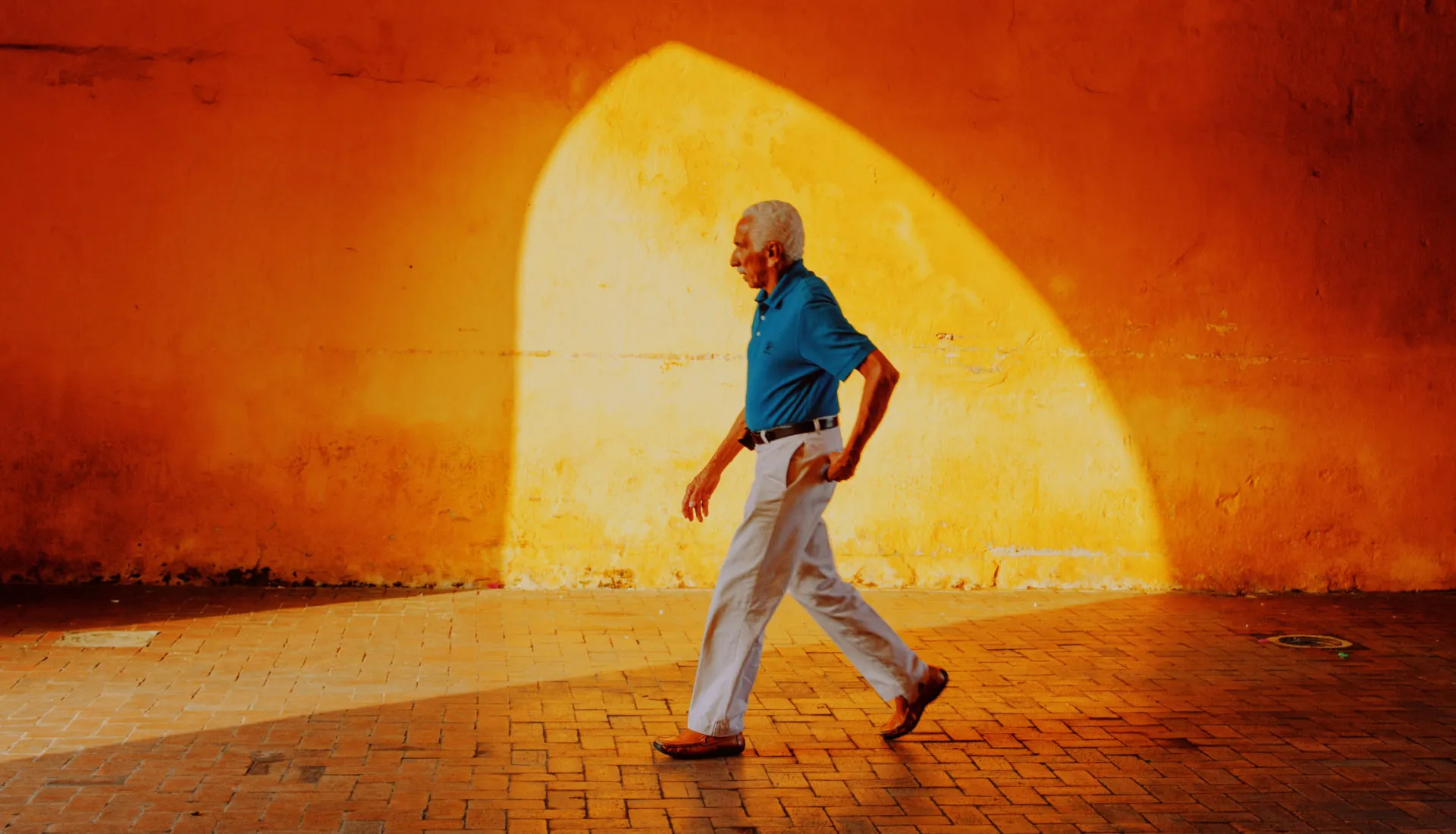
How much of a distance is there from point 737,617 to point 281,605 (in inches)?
137

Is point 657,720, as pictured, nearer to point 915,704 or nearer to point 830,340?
point 915,704

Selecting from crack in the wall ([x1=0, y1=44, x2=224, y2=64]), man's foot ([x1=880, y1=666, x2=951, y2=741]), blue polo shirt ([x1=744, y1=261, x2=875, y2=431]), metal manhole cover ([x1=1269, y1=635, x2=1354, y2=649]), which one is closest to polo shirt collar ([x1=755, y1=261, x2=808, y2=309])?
blue polo shirt ([x1=744, y1=261, x2=875, y2=431])

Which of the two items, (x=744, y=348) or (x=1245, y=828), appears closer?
(x=1245, y=828)

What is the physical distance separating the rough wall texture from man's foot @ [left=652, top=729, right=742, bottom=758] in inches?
130

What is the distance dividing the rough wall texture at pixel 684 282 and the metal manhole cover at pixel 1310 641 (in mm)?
1264

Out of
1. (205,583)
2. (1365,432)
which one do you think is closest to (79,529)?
(205,583)

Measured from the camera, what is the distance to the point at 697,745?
5387 millimetres

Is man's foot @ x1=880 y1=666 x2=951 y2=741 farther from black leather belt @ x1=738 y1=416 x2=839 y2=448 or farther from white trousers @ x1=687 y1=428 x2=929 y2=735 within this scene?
black leather belt @ x1=738 y1=416 x2=839 y2=448

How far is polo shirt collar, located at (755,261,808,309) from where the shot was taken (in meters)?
5.35

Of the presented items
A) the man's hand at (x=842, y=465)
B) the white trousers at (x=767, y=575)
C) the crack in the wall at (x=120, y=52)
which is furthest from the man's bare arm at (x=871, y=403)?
the crack in the wall at (x=120, y=52)

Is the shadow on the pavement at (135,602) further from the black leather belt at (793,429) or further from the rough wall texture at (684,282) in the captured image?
the black leather belt at (793,429)

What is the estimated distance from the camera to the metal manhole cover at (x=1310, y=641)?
Answer: 24.9 ft

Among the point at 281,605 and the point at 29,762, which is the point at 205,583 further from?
the point at 29,762

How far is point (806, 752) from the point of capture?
5.52 m
